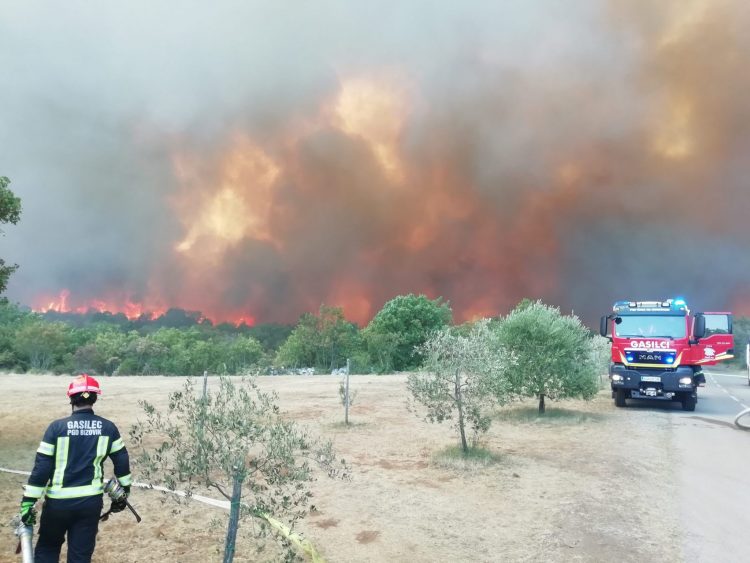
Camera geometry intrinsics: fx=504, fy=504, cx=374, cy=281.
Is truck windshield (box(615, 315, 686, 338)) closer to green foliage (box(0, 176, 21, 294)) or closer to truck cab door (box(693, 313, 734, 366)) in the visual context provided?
truck cab door (box(693, 313, 734, 366))

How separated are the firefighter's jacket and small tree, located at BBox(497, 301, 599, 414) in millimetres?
17457

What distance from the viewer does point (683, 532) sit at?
9.38m

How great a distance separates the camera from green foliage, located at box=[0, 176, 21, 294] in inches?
534

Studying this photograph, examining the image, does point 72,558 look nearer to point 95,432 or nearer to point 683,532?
point 95,432

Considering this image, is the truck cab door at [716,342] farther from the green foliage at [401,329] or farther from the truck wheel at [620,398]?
the green foliage at [401,329]

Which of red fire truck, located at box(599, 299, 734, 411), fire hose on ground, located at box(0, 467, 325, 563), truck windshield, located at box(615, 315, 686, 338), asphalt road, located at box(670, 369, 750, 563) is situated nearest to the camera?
fire hose on ground, located at box(0, 467, 325, 563)

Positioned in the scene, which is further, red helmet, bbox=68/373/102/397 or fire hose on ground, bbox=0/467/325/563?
red helmet, bbox=68/373/102/397

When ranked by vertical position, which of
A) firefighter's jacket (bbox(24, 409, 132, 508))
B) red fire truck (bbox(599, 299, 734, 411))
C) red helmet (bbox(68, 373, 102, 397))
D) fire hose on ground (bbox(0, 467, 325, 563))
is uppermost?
red fire truck (bbox(599, 299, 734, 411))

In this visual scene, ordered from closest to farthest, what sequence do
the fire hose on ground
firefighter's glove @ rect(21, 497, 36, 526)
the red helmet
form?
the fire hose on ground → firefighter's glove @ rect(21, 497, 36, 526) → the red helmet

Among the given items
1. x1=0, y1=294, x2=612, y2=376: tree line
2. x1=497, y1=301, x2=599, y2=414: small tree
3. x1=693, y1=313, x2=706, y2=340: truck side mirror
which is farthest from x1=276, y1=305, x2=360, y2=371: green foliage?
x1=693, y1=313, x2=706, y2=340: truck side mirror

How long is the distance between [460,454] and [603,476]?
12.3ft

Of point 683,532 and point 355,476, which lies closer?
point 683,532

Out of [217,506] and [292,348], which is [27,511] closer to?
[217,506]

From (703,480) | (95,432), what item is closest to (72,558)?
(95,432)
